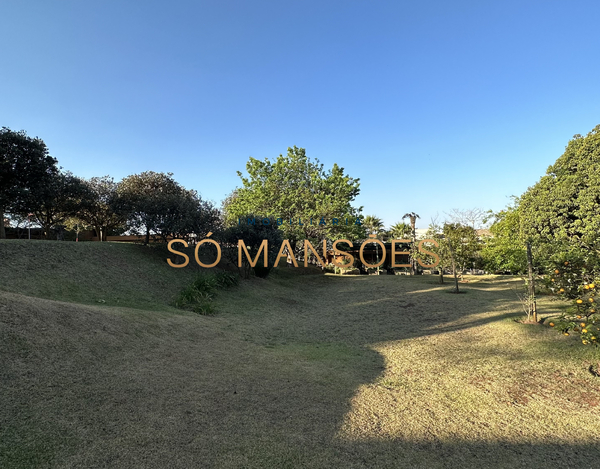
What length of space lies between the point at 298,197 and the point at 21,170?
48.2 ft

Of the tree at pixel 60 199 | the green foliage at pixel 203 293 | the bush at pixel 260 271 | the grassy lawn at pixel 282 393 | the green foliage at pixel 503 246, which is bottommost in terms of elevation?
the grassy lawn at pixel 282 393

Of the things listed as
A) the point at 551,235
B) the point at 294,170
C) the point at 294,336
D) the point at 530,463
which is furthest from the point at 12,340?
the point at 294,170

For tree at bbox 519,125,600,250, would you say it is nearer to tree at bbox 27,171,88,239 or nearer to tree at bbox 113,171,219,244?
tree at bbox 113,171,219,244

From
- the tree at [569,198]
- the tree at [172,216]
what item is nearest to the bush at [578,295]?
the tree at [569,198]

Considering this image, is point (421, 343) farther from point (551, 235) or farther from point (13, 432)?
point (13, 432)

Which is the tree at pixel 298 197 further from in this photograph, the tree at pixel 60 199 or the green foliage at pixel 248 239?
the tree at pixel 60 199

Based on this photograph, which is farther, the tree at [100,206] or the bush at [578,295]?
the tree at [100,206]

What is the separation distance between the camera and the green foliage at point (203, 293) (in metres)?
9.47

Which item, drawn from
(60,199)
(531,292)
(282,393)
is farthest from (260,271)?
(60,199)

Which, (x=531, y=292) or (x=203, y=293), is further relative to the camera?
(x=203, y=293)

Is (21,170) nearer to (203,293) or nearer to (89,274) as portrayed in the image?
(89,274)

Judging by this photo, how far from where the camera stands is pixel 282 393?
4090 millimetres

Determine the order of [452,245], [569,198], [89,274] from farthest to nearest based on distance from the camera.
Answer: [452,245] < [89,274] < [569,198]

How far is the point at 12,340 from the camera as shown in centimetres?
416
